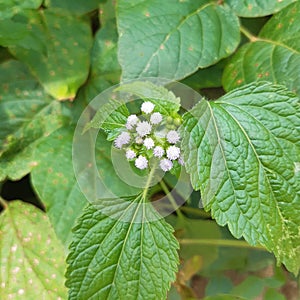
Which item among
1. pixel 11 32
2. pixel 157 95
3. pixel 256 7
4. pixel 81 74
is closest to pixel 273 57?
pixel 256 7

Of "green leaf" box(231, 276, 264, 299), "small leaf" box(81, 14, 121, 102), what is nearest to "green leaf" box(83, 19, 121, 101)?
"small leaf" box(81, 14, 121, 102)

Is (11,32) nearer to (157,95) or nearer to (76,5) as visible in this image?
(76,5)

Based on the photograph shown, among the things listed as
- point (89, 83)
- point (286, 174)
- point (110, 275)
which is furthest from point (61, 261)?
point (286, 174)

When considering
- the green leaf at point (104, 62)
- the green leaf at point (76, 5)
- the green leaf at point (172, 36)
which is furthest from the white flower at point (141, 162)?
the green leaf at point (76, 5)

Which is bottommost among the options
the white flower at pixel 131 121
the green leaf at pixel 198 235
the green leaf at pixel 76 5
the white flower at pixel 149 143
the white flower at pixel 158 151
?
the green leaf at pixel 198 235

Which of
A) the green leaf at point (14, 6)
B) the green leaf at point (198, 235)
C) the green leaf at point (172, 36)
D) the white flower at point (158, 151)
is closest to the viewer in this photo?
the white flower at point (158, 151)

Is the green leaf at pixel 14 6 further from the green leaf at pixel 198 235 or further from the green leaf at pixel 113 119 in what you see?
the green leaf at pixel 198 235

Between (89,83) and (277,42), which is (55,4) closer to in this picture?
(89,83)
